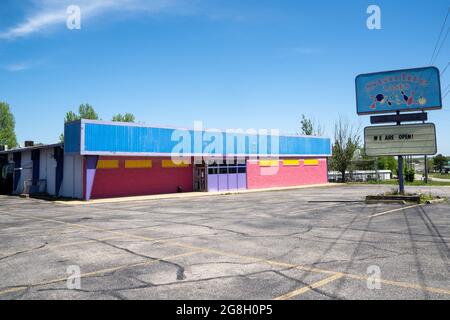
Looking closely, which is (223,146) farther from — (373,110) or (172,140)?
(373,110)

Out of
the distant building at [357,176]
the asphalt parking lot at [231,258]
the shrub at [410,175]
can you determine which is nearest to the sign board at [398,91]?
the asphalt parking lot at [231,258]

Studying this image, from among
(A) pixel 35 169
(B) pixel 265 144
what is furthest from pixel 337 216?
(A) pixel 35 169

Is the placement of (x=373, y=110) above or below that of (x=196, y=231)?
above

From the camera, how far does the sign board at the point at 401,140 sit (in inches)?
801

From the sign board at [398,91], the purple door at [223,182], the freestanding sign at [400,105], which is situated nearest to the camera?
the sign board at [398,91]

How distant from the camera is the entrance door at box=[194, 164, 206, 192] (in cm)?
3195

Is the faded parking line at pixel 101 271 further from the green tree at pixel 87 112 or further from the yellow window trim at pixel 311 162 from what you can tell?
the green tree at pixel 87 112

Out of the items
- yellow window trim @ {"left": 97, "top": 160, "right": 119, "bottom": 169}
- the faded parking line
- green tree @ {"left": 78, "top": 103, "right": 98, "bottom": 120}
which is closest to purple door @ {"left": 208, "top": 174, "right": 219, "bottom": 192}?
yellow window trim @ {"left": 97, "top": 160, "right": 119, "bottom": 169}

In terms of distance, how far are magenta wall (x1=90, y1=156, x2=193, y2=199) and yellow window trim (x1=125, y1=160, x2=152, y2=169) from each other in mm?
220

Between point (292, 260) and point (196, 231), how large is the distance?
14.6 ft

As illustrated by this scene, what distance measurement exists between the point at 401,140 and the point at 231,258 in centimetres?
1692

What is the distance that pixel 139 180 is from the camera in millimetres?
27734

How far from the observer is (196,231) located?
11.2 m

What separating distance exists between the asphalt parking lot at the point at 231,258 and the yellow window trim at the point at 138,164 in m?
13.4
